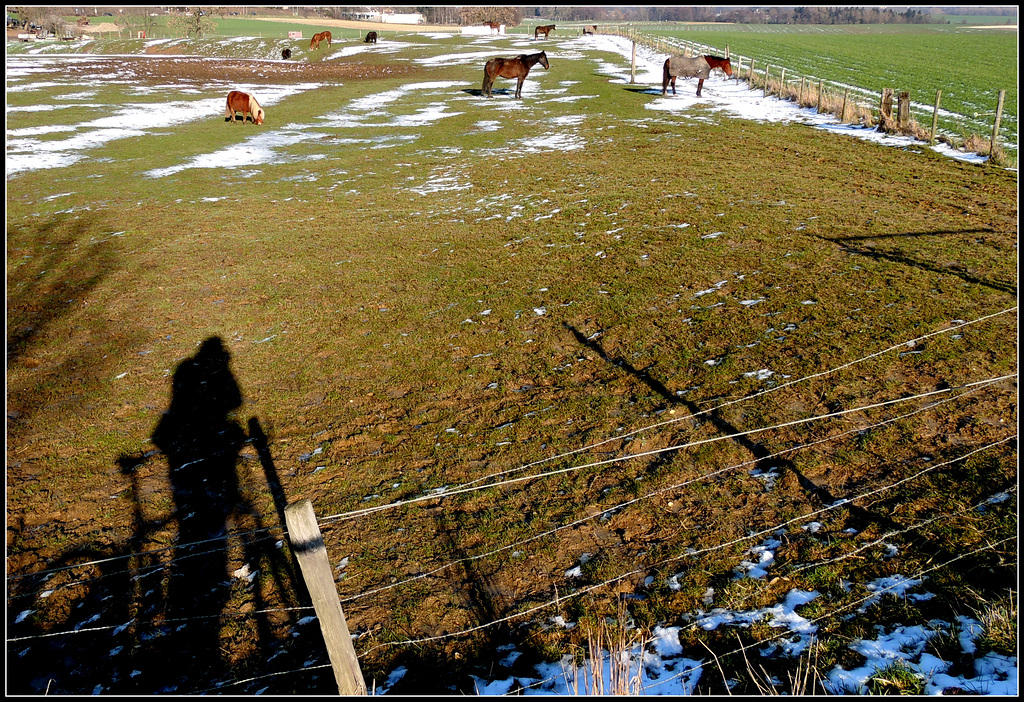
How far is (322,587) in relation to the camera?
230 cm

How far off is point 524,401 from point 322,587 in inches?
152

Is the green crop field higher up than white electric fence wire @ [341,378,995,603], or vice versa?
the green crop field

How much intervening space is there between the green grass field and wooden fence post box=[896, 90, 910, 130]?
1.85 meters

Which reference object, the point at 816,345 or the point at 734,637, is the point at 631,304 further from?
the point at 734,637

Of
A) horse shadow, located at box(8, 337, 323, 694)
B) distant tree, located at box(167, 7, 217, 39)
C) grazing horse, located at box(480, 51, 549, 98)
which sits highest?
distant tree, located at box(167, 7, 217, 39)

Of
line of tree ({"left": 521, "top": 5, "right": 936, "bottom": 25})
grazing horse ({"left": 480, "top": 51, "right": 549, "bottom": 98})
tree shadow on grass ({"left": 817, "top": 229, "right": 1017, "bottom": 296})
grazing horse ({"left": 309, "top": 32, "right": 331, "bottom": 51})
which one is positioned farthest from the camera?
line of tree ({"left": 521, "top": 5, "right": 936, "bottom": 25})

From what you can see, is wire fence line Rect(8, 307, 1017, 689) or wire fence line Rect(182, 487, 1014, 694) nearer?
wire fence line Rect(182, 487, 1014, 694)

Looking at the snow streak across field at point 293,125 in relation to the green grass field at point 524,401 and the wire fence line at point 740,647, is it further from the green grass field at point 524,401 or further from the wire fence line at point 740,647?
the wire fence line at point 740,647

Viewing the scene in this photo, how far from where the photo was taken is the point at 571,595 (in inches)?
147

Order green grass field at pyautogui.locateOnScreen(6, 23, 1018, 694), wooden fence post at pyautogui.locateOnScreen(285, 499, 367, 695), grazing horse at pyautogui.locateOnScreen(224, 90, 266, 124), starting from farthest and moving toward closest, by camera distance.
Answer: grazing horse at pyautogui.locateOnScreen(224, 90, 266, 124)
green grass field at pyautogui.locateOnScreen(6, 23, 1018, 694)
wooden fence post at pyautogui.locateOnScreen(285, 499, 367, 695)

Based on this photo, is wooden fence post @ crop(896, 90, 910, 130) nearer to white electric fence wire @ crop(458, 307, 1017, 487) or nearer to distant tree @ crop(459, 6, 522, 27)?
white electric fence wire @ crop(458, 307, 1017, 487)

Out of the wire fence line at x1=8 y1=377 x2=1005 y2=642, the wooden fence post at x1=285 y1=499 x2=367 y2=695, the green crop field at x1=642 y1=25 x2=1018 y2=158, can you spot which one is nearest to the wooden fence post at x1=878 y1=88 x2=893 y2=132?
the green crop field at x1=642 y1=25 x2=1018 y2=158

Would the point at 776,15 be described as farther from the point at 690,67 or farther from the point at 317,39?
the point at 690,67

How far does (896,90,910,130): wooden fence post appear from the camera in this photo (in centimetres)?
1519
